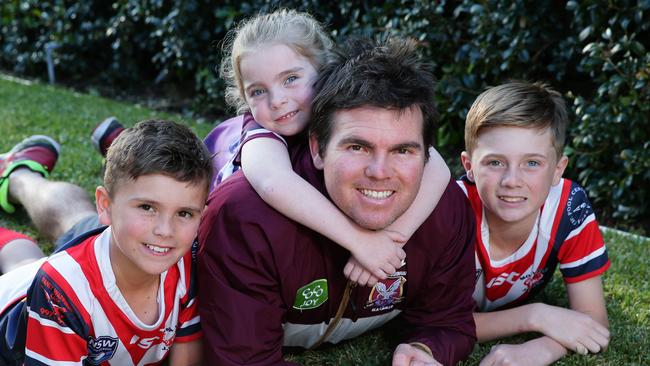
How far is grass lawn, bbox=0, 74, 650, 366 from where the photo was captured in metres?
3.23

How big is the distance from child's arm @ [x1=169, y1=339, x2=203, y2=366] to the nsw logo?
0.82 ft

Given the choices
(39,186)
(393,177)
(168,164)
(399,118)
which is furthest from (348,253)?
(39,186)

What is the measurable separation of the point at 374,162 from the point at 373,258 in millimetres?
341

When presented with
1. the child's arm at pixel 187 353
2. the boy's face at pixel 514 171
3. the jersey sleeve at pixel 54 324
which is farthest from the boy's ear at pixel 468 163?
the jersey sleeve at pixel 54 324

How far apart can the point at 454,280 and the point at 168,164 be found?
4.08ft

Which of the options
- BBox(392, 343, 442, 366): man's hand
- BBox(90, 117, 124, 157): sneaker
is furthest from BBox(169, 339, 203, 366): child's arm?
BBox(90, 117, 124, 157): sneaker

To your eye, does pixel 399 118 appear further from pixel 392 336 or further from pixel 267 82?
pixel 392 336

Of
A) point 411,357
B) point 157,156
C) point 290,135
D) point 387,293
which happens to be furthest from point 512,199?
point 157,156

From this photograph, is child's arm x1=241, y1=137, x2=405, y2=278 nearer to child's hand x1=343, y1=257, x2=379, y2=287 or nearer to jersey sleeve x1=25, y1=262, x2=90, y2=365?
child's hand x1=343, y1=257, x2=379, y2=287

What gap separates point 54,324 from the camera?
2564 mm

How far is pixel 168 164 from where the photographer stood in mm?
2627

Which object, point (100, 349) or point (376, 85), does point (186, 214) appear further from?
point (376, 85)

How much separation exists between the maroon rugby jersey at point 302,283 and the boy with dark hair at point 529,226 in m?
0.28

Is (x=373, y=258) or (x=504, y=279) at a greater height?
(x=373, y=258)
